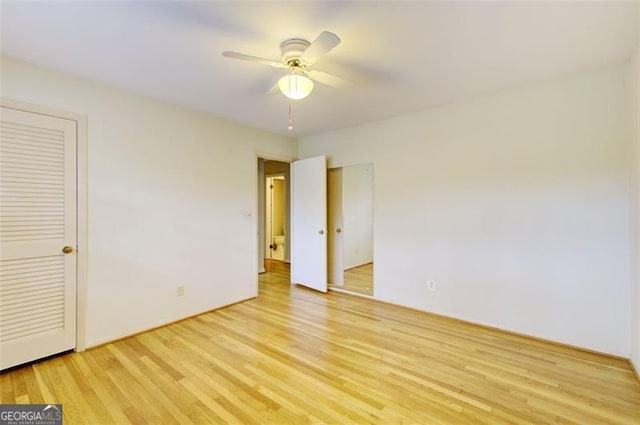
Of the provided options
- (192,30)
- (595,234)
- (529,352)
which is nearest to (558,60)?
(595,234)

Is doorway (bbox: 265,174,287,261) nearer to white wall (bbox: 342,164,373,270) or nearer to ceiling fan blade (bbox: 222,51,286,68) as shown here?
white wall (bbox: 342,164,373,270)

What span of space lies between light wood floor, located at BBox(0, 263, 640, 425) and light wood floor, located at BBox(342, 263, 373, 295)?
43.1 inches

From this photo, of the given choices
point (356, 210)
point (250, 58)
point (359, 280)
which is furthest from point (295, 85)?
point (359, 280)

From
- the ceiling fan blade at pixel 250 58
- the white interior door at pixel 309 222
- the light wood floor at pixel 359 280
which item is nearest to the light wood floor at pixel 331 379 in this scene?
the light wood floor at pixel 359 280

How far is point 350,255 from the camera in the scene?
185 inches

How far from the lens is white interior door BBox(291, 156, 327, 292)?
4.04m

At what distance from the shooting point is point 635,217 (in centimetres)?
204

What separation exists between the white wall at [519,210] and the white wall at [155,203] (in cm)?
190

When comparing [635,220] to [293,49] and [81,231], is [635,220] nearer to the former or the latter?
[293,49]

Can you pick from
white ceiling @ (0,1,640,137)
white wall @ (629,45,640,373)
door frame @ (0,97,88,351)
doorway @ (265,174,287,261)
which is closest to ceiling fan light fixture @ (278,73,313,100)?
white ceiling @ (0,1,640,137)

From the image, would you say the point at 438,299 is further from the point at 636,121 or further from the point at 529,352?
the point at 636,121

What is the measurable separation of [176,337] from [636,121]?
13.3ft

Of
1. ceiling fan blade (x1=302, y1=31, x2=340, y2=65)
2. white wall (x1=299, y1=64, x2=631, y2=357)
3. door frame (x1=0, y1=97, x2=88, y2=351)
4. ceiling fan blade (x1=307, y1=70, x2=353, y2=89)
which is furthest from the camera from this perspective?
door frame (x1=0, y1=97, x2=88, y2=351)

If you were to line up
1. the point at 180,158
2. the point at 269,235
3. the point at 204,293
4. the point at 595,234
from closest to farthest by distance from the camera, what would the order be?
the point at 595,234, the point at 180,158, the point at 204,293, the point at 269,235
